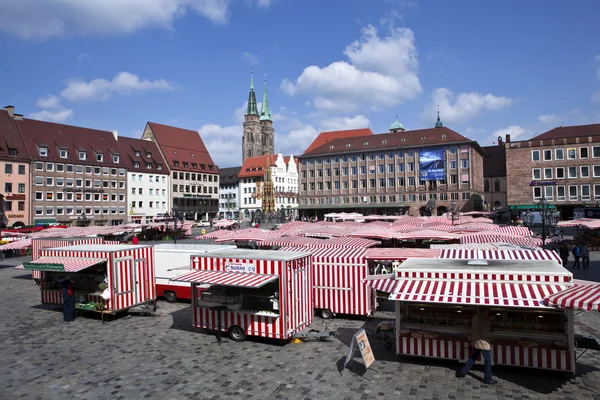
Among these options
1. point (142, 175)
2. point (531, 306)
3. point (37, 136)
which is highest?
point (37, 136)

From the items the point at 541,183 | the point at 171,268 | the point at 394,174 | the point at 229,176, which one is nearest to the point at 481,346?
the point at 171,268

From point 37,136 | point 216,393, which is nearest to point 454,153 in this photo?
point 37,136

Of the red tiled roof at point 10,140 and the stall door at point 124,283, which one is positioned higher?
the red tiled roof at point 10,140

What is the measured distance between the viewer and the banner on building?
3270 inches

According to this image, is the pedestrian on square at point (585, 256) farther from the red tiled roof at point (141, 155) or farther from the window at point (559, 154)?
the red tiled roof at point (141, 155)

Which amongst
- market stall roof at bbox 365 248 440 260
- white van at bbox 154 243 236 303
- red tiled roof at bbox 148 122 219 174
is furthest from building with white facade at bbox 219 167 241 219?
market stall roof at bbox 365 248 440 260

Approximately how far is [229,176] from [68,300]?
106 meters

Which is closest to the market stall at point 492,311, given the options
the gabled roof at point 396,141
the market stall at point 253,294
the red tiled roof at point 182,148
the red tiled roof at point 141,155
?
the market stall at point 253,294

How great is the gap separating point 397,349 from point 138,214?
76605 mm

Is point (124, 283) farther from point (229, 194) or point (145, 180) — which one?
point (229, 194)

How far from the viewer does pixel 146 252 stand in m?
16.5

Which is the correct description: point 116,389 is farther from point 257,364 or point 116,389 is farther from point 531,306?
point 531,306

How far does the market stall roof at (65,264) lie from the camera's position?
48.9ft

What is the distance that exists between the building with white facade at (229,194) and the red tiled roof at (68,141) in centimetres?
3967
